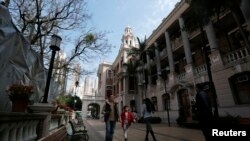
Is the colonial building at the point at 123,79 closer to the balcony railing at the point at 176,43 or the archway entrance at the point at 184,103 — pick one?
the balcony railing at the point at 176,43

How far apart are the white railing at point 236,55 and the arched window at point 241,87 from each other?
1.02m

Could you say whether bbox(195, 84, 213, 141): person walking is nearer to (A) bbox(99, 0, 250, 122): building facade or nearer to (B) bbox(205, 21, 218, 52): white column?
(A) bbox(99, 0, 250, 122): building facade

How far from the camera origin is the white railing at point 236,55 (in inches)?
374

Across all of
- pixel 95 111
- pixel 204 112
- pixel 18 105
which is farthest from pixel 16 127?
pixel 95 111

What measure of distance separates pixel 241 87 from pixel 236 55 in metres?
2.17

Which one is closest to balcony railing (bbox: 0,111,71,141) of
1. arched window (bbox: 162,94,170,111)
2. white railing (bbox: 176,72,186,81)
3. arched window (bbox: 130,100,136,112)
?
white railing (bbox: 176,72,186,81)

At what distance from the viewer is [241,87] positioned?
990 cm

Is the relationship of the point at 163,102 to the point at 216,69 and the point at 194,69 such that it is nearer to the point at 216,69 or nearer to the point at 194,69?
the point at 194,69

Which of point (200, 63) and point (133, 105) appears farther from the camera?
point (133, 105)

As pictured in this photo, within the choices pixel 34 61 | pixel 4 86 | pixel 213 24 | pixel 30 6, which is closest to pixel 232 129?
pixel 4 86

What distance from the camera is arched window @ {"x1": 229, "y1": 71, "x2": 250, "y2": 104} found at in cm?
954

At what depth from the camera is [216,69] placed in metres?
11.4

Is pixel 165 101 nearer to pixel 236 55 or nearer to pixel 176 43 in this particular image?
pixel 176 43

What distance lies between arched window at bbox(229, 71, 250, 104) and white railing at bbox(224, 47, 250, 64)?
102cm
